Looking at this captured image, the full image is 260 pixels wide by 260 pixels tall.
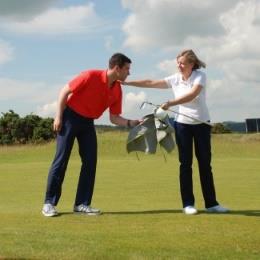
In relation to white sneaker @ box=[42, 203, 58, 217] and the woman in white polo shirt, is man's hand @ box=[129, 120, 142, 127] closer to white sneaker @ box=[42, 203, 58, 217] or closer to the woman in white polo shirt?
the woman in white polo shirt

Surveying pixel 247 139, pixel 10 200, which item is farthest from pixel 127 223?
pixel 247 139

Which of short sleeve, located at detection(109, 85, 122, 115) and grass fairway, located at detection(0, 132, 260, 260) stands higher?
short sleeve, located at detection(109, 85, 122, 115)

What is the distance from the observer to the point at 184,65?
281 inches


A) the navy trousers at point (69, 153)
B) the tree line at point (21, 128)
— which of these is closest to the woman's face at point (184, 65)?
the navy trousers at point (69, 153)

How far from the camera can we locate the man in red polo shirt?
7.05 meters

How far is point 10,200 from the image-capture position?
33.0ft

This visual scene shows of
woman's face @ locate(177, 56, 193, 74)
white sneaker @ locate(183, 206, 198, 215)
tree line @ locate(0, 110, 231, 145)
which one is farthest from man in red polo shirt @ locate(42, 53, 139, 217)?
tree line @ locate(0, 110, 231, 145)

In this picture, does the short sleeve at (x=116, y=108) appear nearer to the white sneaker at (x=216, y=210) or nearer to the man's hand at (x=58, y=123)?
the man's hand at (x=58, y=123)

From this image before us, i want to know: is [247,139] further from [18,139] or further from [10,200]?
[10,200]

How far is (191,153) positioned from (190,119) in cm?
46

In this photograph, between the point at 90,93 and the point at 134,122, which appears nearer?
the point at 90,93

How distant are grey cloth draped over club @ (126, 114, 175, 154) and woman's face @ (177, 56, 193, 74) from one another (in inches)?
24.3

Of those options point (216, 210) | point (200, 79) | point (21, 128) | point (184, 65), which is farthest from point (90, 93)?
point (21, 128)

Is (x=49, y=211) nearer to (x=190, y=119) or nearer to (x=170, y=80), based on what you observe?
(x=190, y=119)
